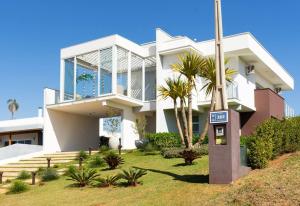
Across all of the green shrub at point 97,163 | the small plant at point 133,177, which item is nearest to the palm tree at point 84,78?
the green shrub at point 97,163

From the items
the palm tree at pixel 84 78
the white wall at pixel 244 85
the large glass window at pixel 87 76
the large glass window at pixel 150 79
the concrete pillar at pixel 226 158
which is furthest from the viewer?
the large glass window at pixel 150 79

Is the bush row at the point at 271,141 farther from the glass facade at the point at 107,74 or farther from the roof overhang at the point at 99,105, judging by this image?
the glass facade at the point at 107,74

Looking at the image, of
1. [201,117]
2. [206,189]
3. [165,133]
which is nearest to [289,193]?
[206,189]

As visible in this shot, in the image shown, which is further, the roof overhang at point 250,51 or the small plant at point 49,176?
the roof overhang at point 250,51

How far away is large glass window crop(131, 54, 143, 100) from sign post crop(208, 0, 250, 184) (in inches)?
641

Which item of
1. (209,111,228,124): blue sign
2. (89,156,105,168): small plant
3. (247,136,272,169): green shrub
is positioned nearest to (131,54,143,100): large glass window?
(89,156,105,168): small plant

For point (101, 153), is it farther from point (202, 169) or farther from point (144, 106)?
point (202, 169)

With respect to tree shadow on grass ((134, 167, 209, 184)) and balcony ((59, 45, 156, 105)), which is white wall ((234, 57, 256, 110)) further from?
tree shadow on grass ((134, 167, 209, 184))

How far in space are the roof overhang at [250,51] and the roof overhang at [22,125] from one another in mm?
17600

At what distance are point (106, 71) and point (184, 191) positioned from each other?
16884 millimetres

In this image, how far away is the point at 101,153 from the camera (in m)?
26.2

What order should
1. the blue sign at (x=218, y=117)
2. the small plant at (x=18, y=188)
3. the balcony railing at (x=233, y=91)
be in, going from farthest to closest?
the balcony railing at (x=233, y=91) < the small plant at (x=18, y=188) < the blue sign at (x=218, y=117)

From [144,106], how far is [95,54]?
5136 mm

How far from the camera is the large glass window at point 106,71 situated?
93.7ft
